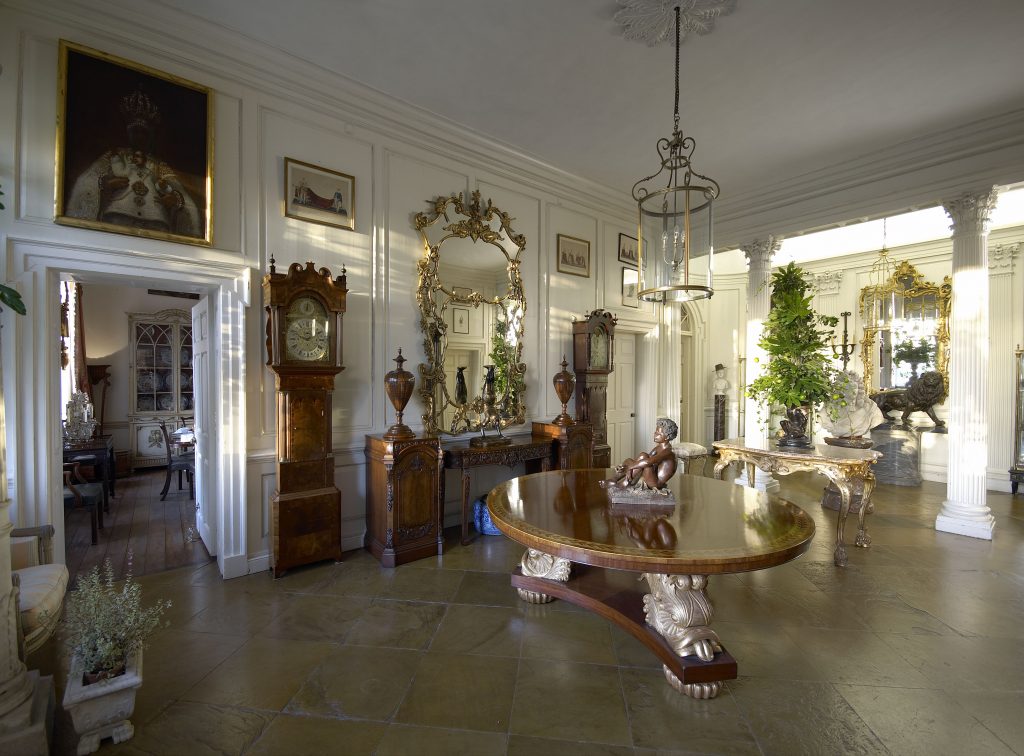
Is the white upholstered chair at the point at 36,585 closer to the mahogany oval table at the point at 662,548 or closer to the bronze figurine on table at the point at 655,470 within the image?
the mahogany oval table at the point at 662,548

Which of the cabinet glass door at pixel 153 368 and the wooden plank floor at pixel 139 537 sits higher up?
the cabinet glass door at pixel 153 368

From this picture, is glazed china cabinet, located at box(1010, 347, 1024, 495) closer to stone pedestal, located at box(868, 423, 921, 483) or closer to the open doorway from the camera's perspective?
stone pedestal, located at box(868, 423, 921, 483)

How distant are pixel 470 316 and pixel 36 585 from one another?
3585 millimetres

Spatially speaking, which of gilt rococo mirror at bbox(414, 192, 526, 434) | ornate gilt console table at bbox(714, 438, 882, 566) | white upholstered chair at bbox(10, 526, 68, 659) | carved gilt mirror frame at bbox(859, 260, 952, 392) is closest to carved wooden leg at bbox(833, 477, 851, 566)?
ornate gilt console table at bbox(714, 438, 882, 566)

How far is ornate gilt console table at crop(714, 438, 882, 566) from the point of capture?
4.02 meters

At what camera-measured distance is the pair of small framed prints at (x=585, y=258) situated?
5723 mm

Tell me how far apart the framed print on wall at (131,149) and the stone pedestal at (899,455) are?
8.57 metres

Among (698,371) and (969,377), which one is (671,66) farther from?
(698,371)

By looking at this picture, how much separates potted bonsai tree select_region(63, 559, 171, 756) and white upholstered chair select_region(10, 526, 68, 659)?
12.8 inches

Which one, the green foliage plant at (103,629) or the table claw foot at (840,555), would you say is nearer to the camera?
the green foliage plant at (103,629)

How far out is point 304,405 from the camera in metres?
3.66

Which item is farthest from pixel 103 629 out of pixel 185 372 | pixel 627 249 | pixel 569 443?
pixel 185 372

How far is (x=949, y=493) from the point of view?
4840 mm

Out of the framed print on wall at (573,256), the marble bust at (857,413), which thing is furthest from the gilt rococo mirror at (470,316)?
the marble bust at (857,413)
